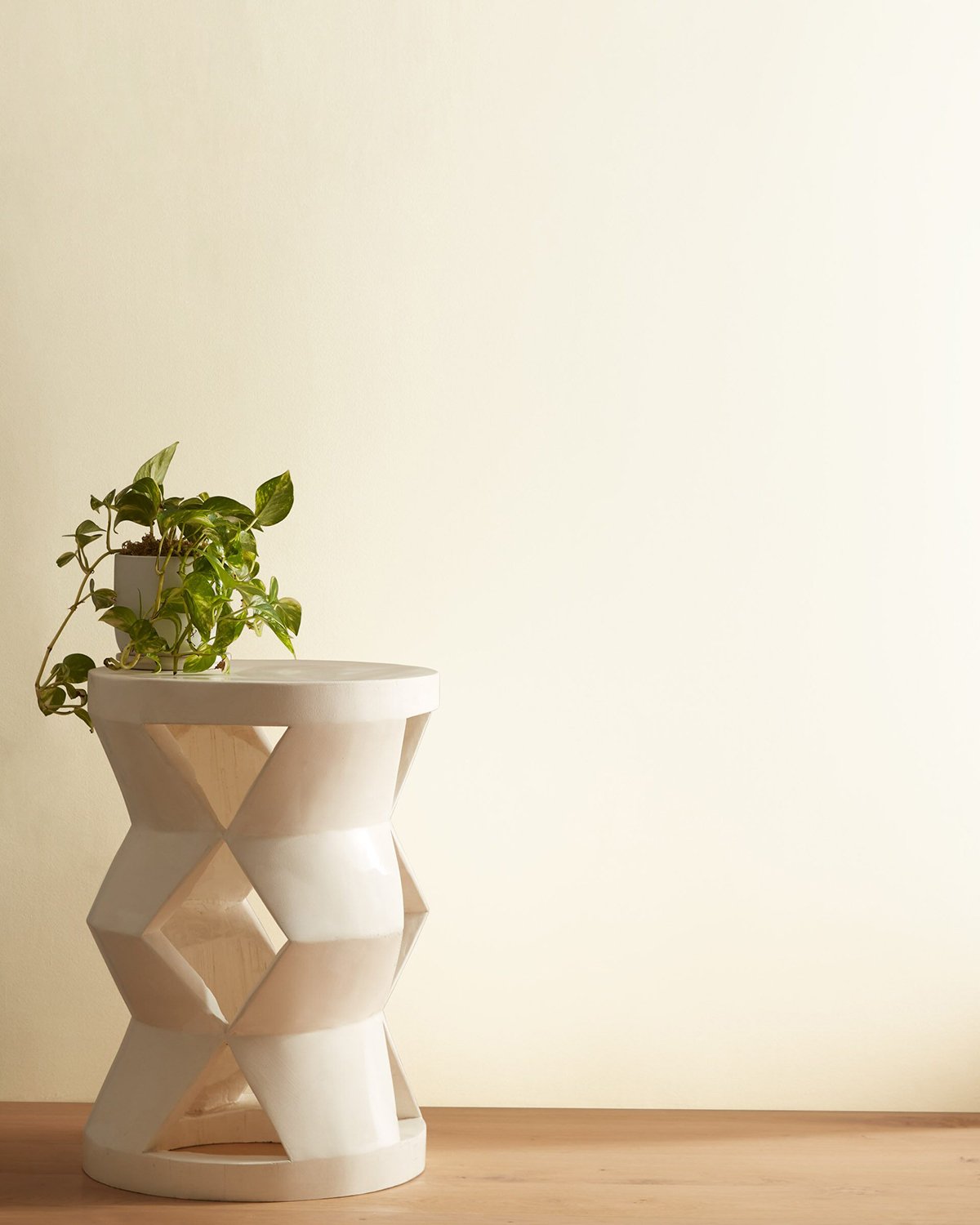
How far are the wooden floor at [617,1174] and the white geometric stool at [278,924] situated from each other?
49 millimetres

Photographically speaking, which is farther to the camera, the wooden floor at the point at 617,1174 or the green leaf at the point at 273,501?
the green leaf at the point at 273,501

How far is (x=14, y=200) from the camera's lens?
1870 millimetres

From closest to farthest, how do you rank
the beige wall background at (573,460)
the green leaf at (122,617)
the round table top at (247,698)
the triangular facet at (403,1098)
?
the round table top at (247,698) < the green leaf at (122,617) < the triangular facet at (403,1098) < the beige wall background at (573,460)

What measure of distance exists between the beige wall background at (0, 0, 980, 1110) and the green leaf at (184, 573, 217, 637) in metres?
0.39

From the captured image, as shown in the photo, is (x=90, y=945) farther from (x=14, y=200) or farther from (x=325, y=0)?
(x=325, y=0)

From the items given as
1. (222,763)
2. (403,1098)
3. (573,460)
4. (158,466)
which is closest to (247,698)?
(222,763)

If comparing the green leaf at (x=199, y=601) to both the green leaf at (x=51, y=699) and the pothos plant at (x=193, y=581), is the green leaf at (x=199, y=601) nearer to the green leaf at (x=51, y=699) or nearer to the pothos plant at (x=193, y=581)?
the pothos plant at (x=193, y=581)

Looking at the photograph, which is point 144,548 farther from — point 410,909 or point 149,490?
point 410,909

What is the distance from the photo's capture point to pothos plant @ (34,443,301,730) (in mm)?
1501

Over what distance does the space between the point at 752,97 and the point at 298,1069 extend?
145 centimetres

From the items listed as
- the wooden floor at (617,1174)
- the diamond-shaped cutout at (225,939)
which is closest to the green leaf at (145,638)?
the diamond-shaped cutout at (225,939)

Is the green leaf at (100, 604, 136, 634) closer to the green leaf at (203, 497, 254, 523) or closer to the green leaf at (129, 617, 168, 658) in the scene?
the green leaf at (129, 617, 168, 658)

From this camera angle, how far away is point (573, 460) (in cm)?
191

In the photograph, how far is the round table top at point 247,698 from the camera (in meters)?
1.42
